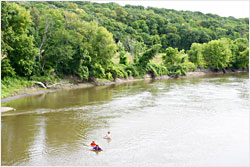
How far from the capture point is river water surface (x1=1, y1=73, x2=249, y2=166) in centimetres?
1847

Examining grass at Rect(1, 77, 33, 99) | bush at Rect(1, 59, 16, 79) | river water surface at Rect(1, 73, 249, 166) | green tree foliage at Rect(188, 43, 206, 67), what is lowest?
river water surface at Rect(1, 73, 249, 166)

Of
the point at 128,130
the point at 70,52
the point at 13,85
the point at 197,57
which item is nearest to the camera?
the point at 128,130

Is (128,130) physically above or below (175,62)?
below

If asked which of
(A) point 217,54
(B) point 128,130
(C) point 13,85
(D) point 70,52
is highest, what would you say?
(A) point 217,54

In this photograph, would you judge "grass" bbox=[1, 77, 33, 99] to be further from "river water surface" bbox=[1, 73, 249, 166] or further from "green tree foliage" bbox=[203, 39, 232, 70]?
"green tree foliage" bbox=[203, 39, 232, 70]

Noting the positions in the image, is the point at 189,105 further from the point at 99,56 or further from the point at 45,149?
the point at 99,56

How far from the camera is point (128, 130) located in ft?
79.8

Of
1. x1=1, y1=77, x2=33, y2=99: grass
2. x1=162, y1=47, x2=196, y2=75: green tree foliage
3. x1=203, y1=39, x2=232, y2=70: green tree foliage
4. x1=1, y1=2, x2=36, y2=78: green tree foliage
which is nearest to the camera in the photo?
x1=1, y1=77, x2=33, y2=99: grass

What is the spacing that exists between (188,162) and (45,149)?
8843mm

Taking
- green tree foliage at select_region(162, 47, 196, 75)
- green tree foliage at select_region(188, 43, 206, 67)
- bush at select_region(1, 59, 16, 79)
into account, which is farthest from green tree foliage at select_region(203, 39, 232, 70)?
bush at select_region(1, 59, 16, 79)

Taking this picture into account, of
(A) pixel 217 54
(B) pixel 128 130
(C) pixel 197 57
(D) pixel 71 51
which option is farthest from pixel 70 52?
(A) pixel 217 54

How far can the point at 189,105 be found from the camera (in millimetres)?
34469

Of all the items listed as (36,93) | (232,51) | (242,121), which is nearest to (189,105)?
(242,121)

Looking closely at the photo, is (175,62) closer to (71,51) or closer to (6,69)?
(71,51)
